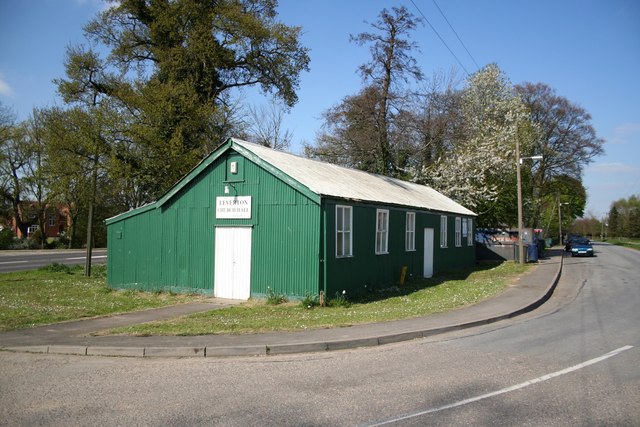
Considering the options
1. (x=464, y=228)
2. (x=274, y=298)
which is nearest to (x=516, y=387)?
(x=274, y=298)

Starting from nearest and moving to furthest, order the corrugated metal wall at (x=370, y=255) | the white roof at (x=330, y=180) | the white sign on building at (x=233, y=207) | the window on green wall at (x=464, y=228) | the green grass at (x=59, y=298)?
the green grass at (x=59, y=298), the corrugated metal wall at (x=370, y=255), the white roof at (x=330, y=180), the white sign on building at (x=233, y=207), the window on green wall at (x=464, y=228)

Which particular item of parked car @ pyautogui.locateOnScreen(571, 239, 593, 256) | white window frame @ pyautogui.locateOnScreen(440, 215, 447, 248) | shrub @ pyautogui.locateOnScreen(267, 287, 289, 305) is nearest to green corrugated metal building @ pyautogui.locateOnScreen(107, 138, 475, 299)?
shrub @ pyautogui.locateOnScreen(267, 287, 289, 305)

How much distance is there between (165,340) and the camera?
910 centimetres

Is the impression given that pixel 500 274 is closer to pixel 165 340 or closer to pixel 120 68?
pixel 165 340

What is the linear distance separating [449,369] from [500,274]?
1758 cm

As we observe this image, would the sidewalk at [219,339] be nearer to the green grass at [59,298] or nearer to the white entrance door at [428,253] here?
the green grass at [59,298]

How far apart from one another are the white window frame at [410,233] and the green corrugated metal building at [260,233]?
234 mm

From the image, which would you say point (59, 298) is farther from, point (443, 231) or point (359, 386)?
point (443, 231)

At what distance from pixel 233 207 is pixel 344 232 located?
3.61 m

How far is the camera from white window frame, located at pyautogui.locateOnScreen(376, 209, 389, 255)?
17266 millimetres

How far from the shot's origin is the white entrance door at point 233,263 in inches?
600

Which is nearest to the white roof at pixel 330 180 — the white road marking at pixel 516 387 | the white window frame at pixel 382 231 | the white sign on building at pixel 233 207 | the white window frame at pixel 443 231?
the white window frame at pixel 382 231

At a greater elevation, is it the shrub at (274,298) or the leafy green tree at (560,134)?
the leafy green tree at (560,134)

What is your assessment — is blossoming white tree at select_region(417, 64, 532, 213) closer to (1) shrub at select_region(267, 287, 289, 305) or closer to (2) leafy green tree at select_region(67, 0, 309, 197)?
(2) leafy green tree at select_region(67, 0, 309, 197)
